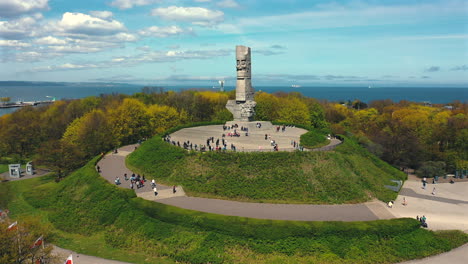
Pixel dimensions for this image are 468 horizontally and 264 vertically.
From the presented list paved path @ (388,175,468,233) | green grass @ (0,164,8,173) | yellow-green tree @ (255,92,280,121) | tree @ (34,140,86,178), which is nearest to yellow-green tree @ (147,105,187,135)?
tree @ (34,140,86,178)

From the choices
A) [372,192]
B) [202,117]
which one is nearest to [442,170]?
[372,192]

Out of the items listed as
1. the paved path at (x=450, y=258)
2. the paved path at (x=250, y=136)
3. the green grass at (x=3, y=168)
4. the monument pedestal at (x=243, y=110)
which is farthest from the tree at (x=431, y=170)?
the green grass at (x=3, y=168)

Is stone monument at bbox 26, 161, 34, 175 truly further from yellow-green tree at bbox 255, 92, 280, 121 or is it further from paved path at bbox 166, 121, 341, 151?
yellow-green tree at bbox 255, 92, 280, 121

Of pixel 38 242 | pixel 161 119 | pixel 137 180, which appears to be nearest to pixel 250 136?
pixel 137 180

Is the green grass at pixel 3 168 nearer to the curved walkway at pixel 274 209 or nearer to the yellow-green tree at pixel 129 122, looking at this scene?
the yellow-green tree at pixel 129 122

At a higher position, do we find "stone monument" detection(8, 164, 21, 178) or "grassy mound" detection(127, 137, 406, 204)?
"grassy mound" detection(127, 137, 406, 204)

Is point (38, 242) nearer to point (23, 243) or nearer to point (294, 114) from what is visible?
point (23, 243)
